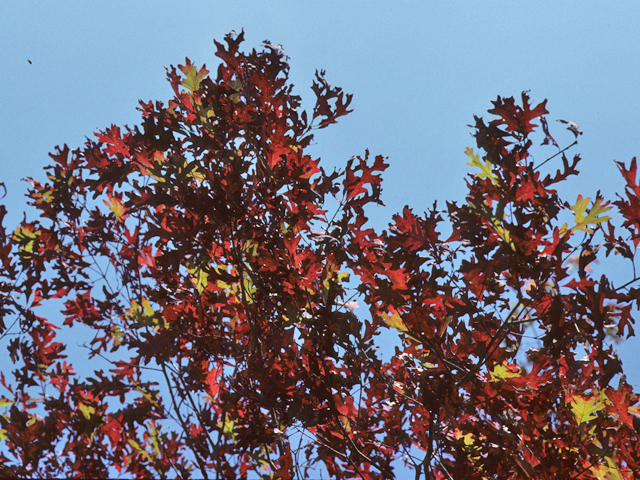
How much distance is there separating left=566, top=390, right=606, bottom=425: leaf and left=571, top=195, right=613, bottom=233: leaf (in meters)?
0.75

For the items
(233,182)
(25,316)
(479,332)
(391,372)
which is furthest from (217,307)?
(479,332)

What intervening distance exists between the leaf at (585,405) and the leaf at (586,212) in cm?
75

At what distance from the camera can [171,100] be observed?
9.36 ft

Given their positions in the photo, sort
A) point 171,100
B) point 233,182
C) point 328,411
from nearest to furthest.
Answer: point 328,411 < point 233,182 < point 171,100

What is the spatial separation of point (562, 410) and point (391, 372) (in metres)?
0.92

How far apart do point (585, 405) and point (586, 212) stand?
87cm

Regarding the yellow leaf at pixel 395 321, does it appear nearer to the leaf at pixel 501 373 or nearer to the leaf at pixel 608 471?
the leaf at pixel 501 373

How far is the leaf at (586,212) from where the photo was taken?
188 centimetres

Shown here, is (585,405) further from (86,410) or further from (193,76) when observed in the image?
(86,410)

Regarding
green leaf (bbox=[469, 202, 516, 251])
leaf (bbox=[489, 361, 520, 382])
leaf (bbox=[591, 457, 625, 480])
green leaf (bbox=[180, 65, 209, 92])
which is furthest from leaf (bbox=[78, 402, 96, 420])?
leaf (bbox=[591, 457, 625, 480])

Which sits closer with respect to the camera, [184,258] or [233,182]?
[233,182]

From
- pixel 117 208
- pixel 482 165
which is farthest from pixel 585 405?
pixel 117 208

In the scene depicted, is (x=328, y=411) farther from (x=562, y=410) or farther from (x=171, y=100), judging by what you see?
(x=171, y=100)

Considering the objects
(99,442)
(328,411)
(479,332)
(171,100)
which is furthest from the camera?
(99,442)
